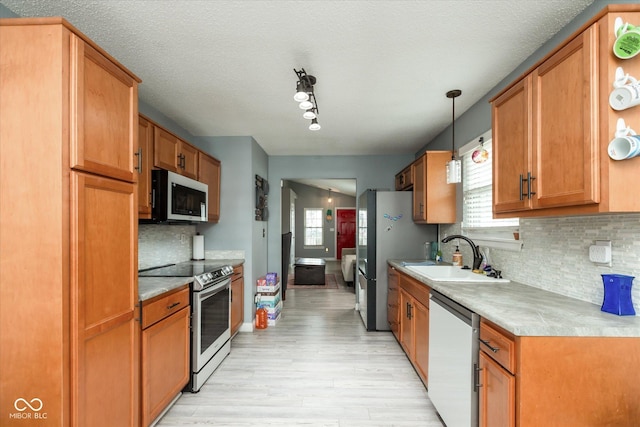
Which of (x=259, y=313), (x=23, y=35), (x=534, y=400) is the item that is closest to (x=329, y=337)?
(x=259, y=313)

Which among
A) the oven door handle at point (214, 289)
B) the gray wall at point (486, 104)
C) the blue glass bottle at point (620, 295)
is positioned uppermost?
the gray wall at point (486, 104)

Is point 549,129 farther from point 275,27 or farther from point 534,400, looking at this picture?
point 275,27

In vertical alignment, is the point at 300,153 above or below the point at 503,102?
above

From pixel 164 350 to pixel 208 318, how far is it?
0.57 meters

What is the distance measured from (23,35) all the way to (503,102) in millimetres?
2392

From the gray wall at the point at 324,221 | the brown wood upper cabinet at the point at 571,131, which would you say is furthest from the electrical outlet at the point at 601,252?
the gray wall at the point at 324,221

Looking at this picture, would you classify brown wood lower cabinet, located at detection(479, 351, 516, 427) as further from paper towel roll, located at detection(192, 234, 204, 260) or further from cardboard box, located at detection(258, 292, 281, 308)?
paper towel roll, located at detection(192, 234, 204, 260)

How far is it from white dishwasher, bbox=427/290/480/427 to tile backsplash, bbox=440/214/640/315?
66 cm

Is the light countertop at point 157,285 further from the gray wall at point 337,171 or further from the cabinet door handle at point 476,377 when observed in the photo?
the gray wall at point 337,171

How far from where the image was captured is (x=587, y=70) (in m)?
1.22

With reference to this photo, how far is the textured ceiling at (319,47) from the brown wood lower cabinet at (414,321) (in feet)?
5.43

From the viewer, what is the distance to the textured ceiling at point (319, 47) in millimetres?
1556

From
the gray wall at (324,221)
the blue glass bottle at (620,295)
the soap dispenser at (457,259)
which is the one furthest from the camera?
the gray wall at (324,221)

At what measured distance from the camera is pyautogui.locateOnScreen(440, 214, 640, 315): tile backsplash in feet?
4.63
